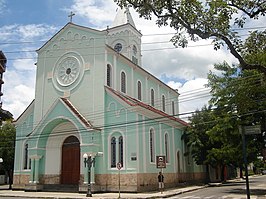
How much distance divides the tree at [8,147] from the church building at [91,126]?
20.1 feet

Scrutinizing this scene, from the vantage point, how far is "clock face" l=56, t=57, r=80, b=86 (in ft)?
103

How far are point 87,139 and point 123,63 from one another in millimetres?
9044

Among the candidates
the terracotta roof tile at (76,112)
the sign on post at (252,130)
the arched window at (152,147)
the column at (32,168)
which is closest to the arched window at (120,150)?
the terracotta roof tile at (76,112)

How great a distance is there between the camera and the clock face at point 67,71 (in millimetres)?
31266

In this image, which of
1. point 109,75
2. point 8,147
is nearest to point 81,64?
point 109,75

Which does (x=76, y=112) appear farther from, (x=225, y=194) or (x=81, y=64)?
(x=225, y=194)

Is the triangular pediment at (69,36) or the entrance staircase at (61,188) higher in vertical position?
the triangular pediment at (69,36)

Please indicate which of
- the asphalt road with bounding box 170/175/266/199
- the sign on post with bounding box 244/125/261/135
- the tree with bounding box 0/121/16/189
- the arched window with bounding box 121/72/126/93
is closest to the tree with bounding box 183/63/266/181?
the asphalt road with bounding box 170/175/266/199

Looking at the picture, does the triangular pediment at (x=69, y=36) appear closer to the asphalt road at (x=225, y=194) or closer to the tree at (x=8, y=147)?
the tree at (x=8, y=147)

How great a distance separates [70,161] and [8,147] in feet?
40.7

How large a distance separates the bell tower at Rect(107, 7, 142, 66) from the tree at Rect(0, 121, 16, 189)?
1674 centimetres

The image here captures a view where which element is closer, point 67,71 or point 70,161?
point 70,161

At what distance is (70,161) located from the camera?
30.7m

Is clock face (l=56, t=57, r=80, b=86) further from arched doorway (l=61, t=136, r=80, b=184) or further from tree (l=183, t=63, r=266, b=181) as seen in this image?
tree (l=183, t=63, r=266, b=181)
